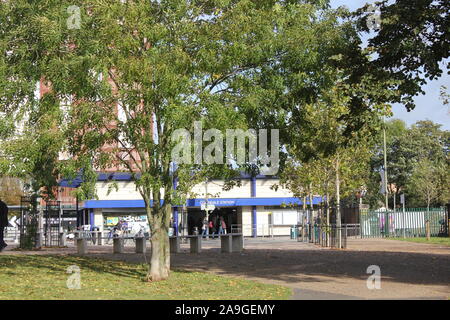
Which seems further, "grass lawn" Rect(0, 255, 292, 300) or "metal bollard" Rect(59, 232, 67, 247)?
"metal bollard" Rect(59, 232, 67, 247)

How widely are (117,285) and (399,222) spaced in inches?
1508

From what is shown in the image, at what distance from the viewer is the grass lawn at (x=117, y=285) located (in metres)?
14.1

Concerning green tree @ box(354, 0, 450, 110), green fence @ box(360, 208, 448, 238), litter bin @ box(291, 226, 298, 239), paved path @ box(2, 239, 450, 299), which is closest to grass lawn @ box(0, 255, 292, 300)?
paved path @ box(2, 239, 450, 299)

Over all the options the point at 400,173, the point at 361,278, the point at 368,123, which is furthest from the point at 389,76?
the point at 400,173

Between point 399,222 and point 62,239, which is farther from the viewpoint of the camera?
point 399,222

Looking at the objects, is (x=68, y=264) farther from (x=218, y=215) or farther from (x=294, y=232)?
(x=218, y=215)

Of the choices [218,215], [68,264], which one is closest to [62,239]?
[68,264]

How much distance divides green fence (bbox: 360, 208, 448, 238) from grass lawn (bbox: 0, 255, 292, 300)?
31.4 meters

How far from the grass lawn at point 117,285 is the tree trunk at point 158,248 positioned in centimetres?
31

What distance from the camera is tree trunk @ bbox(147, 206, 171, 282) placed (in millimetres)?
17609

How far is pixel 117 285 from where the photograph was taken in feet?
54.4

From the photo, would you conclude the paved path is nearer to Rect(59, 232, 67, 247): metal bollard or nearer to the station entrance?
Rect(59, 232, 67, 247): metal bollard

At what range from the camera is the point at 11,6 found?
1761cm
